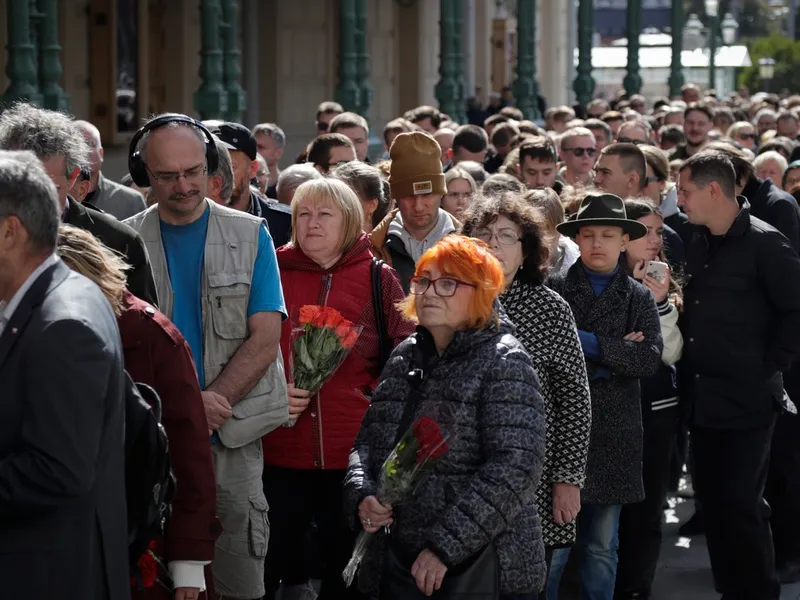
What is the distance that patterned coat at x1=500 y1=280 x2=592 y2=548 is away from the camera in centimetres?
540

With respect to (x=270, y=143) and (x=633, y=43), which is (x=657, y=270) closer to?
(x=270, y=143)

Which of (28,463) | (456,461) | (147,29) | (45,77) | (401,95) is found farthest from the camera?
(401,95)

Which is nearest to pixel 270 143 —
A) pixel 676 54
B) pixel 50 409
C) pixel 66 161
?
pixel 66 161

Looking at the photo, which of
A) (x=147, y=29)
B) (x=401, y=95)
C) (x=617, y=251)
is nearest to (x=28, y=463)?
(x=617, y=251)

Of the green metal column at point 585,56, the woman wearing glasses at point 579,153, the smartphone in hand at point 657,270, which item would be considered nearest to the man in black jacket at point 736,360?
the smartphone in hand at point 657,270

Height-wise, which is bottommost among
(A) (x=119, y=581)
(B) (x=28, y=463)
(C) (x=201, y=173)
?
(A) (x=119, y=581)

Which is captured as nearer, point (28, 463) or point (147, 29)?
point (28, 463)

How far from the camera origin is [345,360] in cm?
580

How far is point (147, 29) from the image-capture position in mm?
20625

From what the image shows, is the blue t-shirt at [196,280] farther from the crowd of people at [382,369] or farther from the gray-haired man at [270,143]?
the gray-haired man at [270,143]

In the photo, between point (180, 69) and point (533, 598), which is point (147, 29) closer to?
point (180, 69)

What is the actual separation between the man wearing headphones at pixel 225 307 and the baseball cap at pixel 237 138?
1.47 meters

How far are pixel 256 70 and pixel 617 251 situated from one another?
700 inches

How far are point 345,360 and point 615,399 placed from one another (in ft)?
3.84
